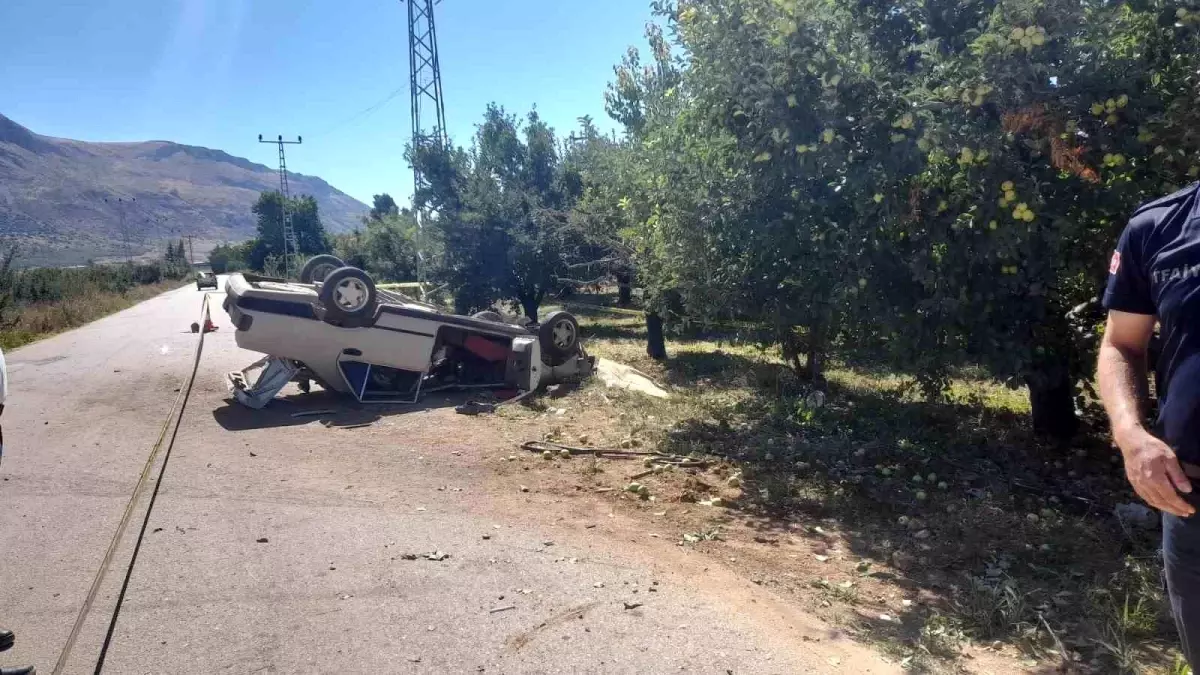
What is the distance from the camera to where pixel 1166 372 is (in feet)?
6.69

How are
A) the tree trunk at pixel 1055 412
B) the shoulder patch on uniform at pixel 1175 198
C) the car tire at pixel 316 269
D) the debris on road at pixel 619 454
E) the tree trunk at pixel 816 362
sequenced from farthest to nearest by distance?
the car tire at pixel 316 269, the tree trunk at pixel 816 362, the tree trunk at pixel 1055 412, the debris on road at pixel 619 454, the shoulder patch on uniform at pixel 1175 198

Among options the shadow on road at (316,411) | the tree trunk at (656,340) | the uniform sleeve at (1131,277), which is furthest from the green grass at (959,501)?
the tree trunk at (656,340)

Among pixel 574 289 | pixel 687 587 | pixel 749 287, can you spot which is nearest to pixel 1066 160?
pixel 749 287

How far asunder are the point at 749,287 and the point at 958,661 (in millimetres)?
4630

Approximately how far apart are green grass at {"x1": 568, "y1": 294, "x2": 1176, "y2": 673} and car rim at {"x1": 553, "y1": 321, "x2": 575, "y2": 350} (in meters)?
1.38

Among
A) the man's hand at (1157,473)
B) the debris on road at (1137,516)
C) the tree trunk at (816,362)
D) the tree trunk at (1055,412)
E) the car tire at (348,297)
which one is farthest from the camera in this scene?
the tree trunk at (816,362)

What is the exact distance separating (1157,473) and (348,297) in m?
8.47

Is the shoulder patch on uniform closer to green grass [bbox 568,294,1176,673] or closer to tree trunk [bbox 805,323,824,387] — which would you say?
green grass [bbox 568,294,1176,673]

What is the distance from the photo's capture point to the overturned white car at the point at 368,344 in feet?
29.3

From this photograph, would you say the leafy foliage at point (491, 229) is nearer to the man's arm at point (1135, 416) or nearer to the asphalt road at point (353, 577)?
the asphalt road at point (353, 577)

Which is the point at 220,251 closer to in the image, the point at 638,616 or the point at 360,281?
the point at 360,281

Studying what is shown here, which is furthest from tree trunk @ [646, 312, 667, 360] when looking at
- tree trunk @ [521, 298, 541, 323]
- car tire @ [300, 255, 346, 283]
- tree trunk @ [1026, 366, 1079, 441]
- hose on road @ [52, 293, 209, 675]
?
hose on road @ [52, 293, 209, 675]

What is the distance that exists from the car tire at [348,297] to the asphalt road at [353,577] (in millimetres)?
1941

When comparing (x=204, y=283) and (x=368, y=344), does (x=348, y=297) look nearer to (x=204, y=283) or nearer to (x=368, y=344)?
(x=368, y=344)
